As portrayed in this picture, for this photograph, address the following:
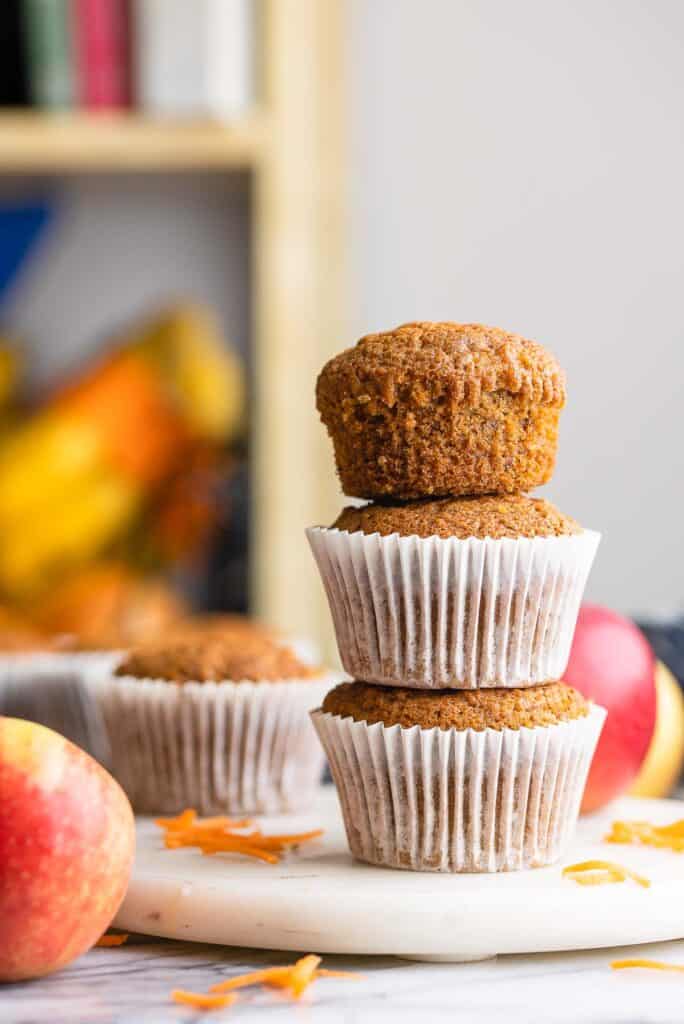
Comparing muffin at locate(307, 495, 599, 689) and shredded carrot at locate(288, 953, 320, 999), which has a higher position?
muffin at locate(307, 495, 599, 689)

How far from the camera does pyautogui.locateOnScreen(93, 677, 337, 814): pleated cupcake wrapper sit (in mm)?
1138

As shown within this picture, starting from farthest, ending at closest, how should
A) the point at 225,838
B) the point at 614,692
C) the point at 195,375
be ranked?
the point at 195,375 → the point at 614,692 → the point at 225,838

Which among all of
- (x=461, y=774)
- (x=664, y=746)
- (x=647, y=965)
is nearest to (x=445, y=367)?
(x=461, y=774)

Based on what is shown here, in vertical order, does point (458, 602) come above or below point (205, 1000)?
above

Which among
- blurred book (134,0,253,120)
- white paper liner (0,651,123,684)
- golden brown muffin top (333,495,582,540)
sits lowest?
white paper liner (0,651,123,684)

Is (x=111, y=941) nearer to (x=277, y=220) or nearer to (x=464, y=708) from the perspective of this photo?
(x=464, y=708)

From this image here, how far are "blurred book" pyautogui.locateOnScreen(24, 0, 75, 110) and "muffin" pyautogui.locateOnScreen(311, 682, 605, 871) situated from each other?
4.56 ft

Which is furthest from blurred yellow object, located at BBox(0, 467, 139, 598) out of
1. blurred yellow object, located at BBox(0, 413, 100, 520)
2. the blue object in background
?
the blue object in background

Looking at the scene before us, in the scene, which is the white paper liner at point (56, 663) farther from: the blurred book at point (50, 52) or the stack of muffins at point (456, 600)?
the blurred book at point (50, 52)

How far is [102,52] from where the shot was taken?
2059 mm

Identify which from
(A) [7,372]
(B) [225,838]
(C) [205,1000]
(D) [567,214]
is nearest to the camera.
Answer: (C) [205,1000]

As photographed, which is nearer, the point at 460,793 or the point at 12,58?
the point at 460,793

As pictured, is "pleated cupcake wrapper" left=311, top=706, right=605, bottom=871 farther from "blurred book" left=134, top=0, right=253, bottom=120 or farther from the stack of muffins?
"blurred book" left=134, top=0, right=253, bottom=120

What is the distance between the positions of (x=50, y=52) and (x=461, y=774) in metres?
1.47
